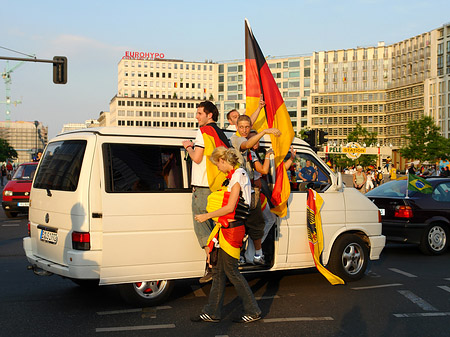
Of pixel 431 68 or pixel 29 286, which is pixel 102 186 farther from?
pixel 431 68

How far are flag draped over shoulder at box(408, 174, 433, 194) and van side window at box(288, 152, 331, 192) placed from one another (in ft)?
15.8

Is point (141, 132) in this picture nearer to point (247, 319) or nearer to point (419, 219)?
point (247, 319)

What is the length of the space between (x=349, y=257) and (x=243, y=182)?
3063 mm

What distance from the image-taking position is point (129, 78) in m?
173

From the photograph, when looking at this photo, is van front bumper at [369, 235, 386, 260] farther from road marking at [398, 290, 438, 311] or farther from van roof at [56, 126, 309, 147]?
van roof at [56, 126, 309, 147]

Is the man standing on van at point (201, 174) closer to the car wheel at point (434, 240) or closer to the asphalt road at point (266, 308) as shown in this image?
the asphalt road at point (266, 308)

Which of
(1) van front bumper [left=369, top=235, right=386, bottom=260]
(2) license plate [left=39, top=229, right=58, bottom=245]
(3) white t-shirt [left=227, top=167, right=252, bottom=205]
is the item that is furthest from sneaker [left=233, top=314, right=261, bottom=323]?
(1) van front bumper [left=369, top=235, right=386, bottom=260]

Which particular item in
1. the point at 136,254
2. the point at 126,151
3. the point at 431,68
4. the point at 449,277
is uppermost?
the point at 431,68

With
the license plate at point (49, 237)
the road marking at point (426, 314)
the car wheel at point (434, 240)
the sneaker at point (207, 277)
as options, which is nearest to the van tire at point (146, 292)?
the sneaker at point (207, 277)

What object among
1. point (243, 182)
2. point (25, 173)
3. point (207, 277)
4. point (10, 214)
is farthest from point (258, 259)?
point (10, 214)

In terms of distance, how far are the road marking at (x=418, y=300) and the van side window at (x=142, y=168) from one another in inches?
126

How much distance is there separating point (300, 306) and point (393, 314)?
1067 mm

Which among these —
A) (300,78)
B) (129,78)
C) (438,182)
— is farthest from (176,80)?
(438,182)

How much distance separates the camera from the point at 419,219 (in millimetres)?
12195
